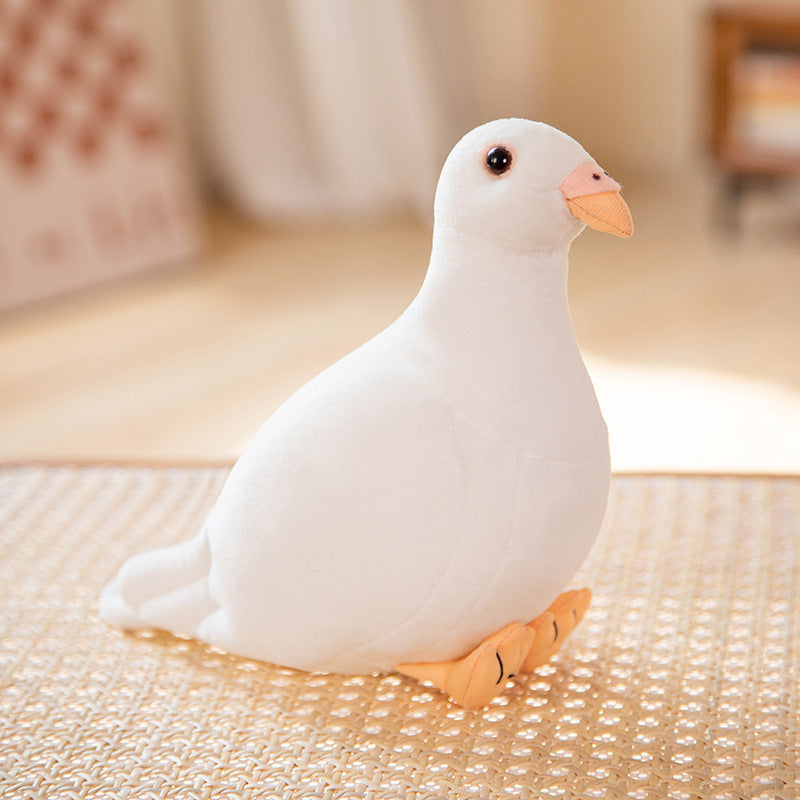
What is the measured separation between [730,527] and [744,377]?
787mm

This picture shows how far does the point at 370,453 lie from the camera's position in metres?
0.75

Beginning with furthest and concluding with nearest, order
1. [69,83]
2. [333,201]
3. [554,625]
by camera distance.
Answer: [333,201] → [69,83] → [554,625]

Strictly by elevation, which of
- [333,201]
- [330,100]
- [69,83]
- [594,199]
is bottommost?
[333,201]

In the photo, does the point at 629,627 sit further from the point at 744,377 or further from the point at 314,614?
the point at 744,377

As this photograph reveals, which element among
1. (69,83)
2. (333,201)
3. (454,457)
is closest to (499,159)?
(454,457)

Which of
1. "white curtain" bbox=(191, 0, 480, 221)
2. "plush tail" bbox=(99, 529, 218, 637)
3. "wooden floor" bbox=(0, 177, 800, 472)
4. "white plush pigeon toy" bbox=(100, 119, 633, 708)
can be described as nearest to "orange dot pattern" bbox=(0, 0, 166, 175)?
"wooden floor" bbox=(0, 177, 800, 472)

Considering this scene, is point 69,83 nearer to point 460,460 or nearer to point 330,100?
point 330,100

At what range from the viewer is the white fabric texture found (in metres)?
0.74

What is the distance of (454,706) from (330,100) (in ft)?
6.58

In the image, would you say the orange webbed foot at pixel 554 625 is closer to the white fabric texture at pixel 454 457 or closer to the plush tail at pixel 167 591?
the white fabric texture at pixel 454 457

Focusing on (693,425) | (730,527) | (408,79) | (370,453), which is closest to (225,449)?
(693,425)

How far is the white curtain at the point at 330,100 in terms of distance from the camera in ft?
8.40

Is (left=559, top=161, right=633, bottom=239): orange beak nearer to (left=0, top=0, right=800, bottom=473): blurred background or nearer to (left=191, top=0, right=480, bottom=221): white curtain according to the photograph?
(left=0, top=0, right=800, bottom=473): blurred background

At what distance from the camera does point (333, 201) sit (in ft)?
9.05
